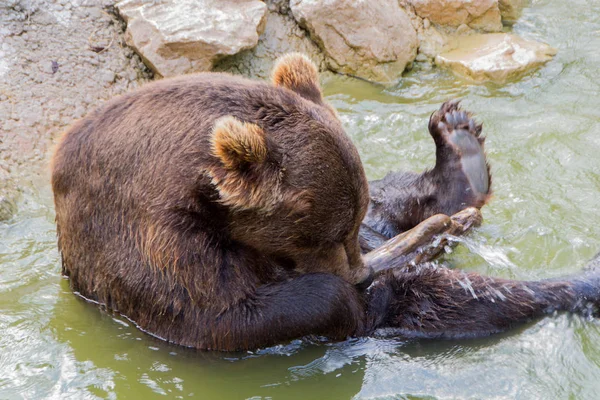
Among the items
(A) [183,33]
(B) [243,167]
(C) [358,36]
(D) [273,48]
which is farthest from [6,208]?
(C) [358,36]

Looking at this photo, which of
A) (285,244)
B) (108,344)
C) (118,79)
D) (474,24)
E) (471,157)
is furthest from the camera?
(474,24)

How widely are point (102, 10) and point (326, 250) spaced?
4947mm

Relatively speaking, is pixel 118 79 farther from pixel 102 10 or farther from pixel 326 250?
pixel 326 250

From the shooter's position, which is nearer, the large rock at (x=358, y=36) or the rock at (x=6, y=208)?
the rock at (x=6, y=208)

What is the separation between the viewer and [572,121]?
716cm

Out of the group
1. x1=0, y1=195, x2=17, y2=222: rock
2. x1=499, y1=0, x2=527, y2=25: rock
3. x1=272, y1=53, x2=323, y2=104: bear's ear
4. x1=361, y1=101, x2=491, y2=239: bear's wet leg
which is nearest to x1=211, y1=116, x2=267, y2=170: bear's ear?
x1=272, y1=53, x2=323, y2=104: bear's ear

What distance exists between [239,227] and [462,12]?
5978 millimetres

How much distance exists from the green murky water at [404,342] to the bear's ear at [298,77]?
159 centimetres

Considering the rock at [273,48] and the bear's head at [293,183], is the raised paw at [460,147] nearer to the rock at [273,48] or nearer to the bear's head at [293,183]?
the bear's head at [293,183]

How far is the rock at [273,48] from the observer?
8.40 m

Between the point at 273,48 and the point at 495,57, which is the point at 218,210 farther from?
the point at 495,57

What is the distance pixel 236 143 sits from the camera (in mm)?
3682

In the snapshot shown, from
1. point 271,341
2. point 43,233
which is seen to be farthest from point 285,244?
point 43,233

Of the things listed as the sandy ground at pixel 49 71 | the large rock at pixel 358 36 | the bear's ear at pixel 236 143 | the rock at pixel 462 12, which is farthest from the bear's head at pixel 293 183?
the rock at pixel 462 12
